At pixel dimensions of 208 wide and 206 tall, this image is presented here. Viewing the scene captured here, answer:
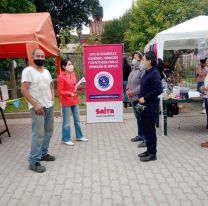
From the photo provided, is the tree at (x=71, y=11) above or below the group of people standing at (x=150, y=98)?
above

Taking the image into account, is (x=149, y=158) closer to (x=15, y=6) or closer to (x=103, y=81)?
(x=103, y=81)

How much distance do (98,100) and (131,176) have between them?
3.85 metres

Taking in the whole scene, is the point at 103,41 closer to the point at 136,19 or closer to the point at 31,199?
the point at 136,19

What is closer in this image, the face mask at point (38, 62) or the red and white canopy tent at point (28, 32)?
the face mask at point (38, 62)

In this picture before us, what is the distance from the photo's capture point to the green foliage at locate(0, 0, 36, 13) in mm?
12958

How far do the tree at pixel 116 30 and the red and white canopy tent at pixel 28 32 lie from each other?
33.7m

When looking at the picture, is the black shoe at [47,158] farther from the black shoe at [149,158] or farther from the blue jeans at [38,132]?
the black shoe at [149,158]

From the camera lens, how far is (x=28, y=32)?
279 inches

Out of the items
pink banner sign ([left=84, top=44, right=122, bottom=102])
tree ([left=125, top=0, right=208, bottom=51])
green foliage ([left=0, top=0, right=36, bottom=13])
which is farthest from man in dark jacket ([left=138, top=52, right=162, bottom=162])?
tree ([left=125, top=0, right=208, bottom=51])

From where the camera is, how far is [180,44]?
10867 mm

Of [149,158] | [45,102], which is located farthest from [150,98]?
[45,102]

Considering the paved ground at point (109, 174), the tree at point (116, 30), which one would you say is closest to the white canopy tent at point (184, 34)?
the paved ground at point (109, 174)

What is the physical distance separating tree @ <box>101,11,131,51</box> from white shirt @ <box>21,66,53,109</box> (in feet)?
120

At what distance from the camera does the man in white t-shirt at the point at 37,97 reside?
5.38m
